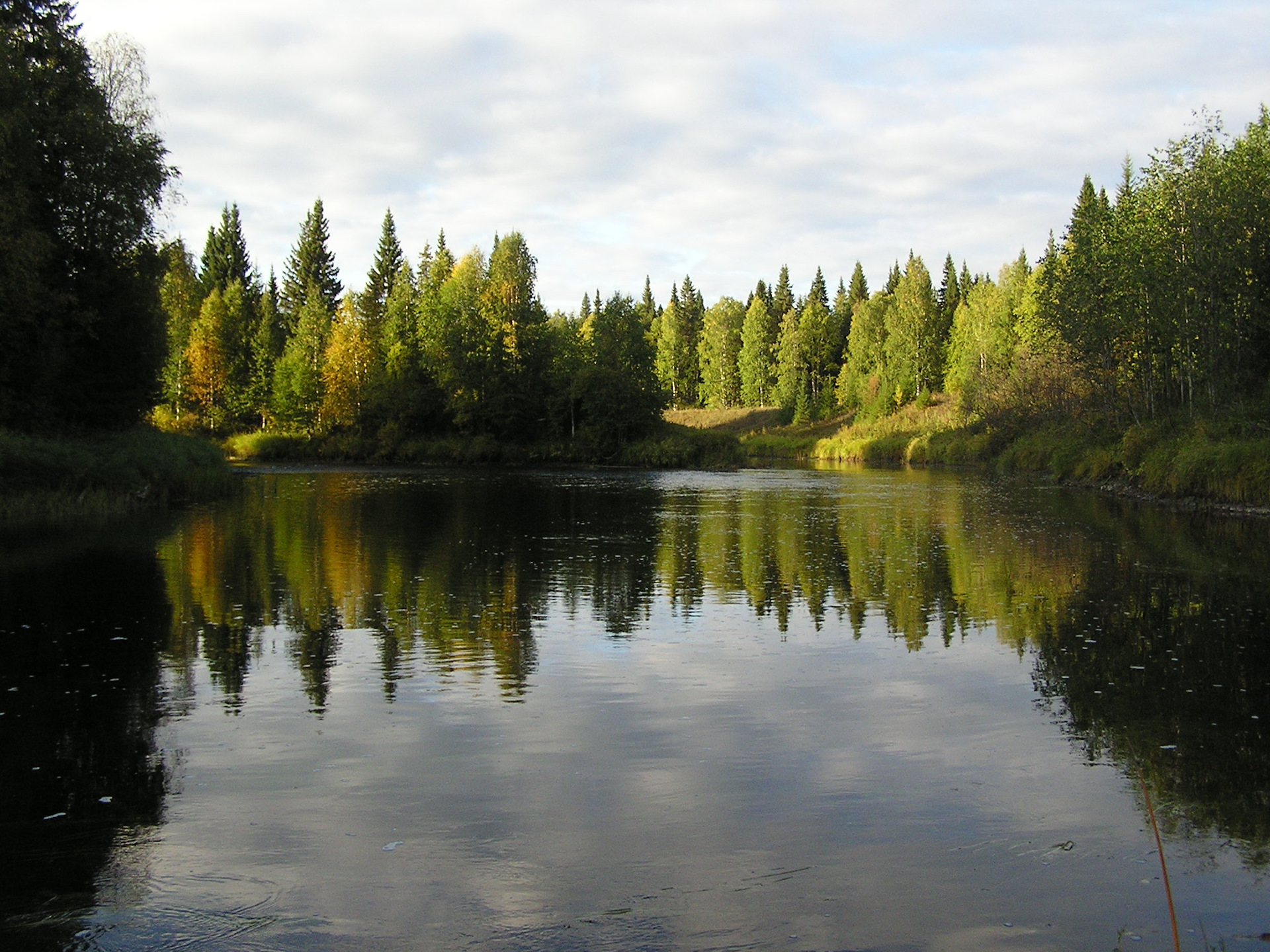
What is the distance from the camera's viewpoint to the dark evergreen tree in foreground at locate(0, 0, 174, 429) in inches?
1061

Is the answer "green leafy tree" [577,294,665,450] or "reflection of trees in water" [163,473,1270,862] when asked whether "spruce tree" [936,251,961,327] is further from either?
"reflection of trees in water" [163,473,1270,862]

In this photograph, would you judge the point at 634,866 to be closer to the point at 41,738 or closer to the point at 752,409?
the point at 41,738

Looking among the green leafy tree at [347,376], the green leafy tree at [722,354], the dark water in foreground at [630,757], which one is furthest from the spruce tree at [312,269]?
the dark water in foreground at [630,757]

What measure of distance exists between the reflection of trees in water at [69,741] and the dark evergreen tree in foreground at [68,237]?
50.9ft

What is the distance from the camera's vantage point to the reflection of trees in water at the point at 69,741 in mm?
5777

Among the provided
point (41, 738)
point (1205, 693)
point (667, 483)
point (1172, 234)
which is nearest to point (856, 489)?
point (667, 483)

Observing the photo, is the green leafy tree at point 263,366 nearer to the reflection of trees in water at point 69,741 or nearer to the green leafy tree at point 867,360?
the green leafy tree at point 867,360

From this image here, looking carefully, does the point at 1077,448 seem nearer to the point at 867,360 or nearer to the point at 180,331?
the point at 867,360

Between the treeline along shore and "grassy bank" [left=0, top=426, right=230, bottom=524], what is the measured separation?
4.7 inches

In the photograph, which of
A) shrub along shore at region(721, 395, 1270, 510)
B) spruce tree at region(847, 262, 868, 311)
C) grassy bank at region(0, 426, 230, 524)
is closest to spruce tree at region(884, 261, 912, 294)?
spruce tree at region(847, 262, 868, 311)

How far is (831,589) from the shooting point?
17.0 m

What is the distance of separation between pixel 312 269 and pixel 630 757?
107 metres

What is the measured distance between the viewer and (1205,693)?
9.99m

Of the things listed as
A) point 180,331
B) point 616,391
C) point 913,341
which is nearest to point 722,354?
point 913,341
